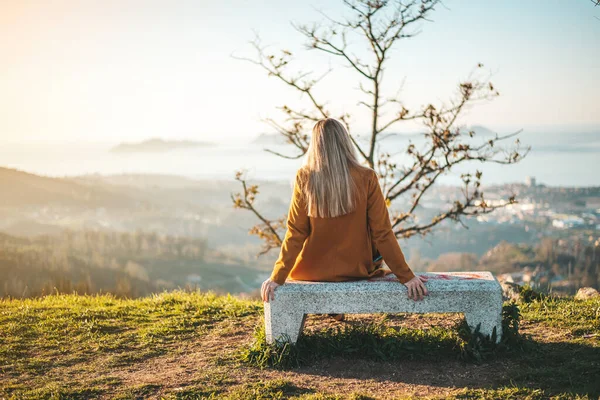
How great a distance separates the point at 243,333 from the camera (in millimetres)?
6586

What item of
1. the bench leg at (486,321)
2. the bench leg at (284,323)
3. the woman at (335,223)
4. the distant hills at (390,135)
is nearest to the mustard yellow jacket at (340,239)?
the woman at (335,223)

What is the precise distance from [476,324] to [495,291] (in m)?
0.38

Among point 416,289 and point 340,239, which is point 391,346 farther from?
point 340,239

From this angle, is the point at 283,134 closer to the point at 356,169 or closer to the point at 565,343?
the point at 356,169

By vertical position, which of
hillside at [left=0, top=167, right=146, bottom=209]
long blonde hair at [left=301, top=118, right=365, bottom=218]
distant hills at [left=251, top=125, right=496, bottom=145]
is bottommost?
long blonde hair at [left=301, top=118, right=365, bottom=218]

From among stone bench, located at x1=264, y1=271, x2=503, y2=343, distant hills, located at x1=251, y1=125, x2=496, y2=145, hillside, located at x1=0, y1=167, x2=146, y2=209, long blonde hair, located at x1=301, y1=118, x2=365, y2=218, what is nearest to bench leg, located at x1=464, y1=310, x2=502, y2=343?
stone bench, located at x1=264, y1=271, x2=503, y2=343

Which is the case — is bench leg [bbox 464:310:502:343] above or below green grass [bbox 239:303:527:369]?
above

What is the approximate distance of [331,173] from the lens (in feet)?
16.9

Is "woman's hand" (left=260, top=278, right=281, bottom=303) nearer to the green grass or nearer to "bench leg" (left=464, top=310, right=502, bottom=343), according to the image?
the green grass

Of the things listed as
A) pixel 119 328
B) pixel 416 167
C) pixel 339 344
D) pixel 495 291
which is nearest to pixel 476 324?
pixel 495 291

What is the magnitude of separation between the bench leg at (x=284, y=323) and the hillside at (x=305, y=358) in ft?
0.61

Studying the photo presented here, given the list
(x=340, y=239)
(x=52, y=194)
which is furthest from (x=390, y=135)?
(x=52, y=194)

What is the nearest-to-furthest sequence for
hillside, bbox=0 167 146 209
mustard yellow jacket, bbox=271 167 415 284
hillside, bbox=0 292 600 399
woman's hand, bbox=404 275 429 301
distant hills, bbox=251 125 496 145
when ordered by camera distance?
hillside, bbox=0 292 600 399 → woman's hand, bbox=404 275 429 301 → mustard yellow jacket, bbox=271 167 415 284 → distant hills, bbox=251 125 496 145 → hillside, bbox=0 167 146 209

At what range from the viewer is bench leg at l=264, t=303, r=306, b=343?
532cm
